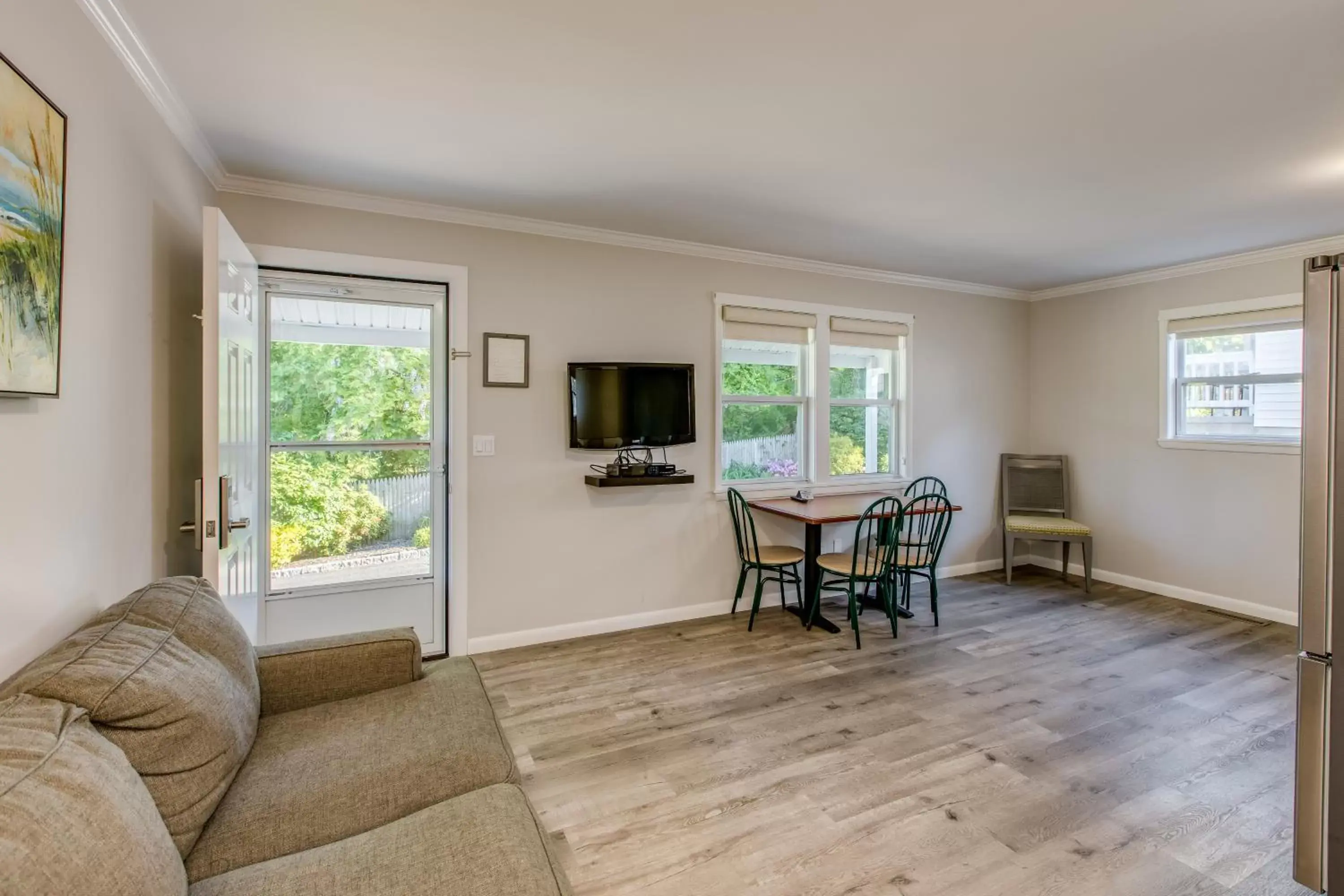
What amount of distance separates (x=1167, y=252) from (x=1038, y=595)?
2546mm

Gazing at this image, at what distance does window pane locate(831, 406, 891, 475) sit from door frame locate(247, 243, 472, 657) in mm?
2696

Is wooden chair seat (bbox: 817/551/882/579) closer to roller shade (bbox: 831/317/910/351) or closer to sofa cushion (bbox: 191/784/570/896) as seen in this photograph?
roller shade (bbox: 831/317/910/351)

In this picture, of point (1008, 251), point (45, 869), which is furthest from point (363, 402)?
point (1008, 251)

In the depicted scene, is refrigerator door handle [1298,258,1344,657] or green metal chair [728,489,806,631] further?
green metal chair [728,489,806,631]

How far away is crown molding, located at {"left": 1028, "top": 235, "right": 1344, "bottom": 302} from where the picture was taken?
388 centimetres

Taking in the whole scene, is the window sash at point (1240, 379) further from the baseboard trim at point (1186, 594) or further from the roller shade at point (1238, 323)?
the baseboard trim at point (1186, 594)

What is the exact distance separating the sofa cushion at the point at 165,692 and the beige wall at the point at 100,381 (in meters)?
0.16

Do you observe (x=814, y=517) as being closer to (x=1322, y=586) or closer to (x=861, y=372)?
(x=861, y=372)

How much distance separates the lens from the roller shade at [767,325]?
4.20 metres

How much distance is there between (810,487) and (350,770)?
142 inches

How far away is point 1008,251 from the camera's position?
4184 mm

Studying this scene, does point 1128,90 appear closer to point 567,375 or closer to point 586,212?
point 586,212

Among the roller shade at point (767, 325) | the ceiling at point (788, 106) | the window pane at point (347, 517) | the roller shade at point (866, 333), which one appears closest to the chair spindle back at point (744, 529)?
the roller shade at point (767, 325)

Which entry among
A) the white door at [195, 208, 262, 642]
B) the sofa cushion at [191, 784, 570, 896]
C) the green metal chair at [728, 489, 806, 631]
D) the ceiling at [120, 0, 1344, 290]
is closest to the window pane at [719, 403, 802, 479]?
the green metal chair at [728, 489, 806, 631]
